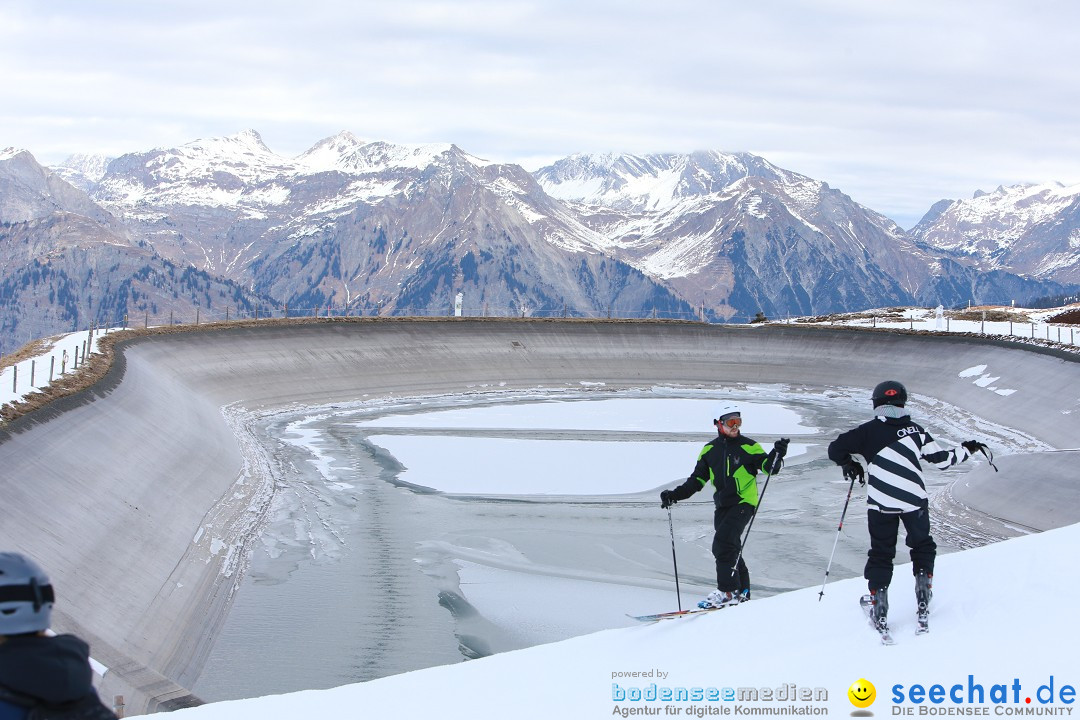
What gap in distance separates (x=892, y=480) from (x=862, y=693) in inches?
94.7

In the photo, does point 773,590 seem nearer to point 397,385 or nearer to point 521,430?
point 521,430

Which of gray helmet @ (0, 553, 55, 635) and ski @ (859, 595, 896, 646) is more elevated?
gray helmet @ (0, 553, 55, 635)

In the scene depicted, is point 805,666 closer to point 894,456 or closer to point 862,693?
point 862,693

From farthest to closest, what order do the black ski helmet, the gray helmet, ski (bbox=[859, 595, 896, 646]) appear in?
the black ski helmet, ski (bbox=[859, 595, 896, 646]), the gray helmet

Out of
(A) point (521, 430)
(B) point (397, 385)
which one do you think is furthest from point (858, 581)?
(B) point (397, 385)

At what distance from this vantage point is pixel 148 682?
16.0m

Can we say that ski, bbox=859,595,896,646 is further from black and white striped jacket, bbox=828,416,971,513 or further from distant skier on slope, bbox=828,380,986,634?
black and white striped jacket, bbox=828,416,971,513

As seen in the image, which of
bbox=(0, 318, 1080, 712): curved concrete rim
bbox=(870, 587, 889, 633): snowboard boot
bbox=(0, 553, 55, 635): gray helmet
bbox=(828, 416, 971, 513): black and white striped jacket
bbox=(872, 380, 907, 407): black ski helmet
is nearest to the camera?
bbox=(0, 553, 55, 635): gray helmet

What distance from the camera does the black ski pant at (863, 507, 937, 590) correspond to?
965 centimetres

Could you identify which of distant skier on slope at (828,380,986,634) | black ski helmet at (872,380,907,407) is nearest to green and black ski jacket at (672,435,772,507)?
distant skier on slope at (828,380,986,634)

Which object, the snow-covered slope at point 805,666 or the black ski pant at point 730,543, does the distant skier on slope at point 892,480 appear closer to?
the snow-covered slope at point 805,666

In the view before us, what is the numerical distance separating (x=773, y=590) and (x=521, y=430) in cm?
2714

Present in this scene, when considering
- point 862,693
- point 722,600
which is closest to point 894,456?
point 862,693

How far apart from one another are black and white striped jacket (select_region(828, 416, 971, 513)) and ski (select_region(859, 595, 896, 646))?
82cm
